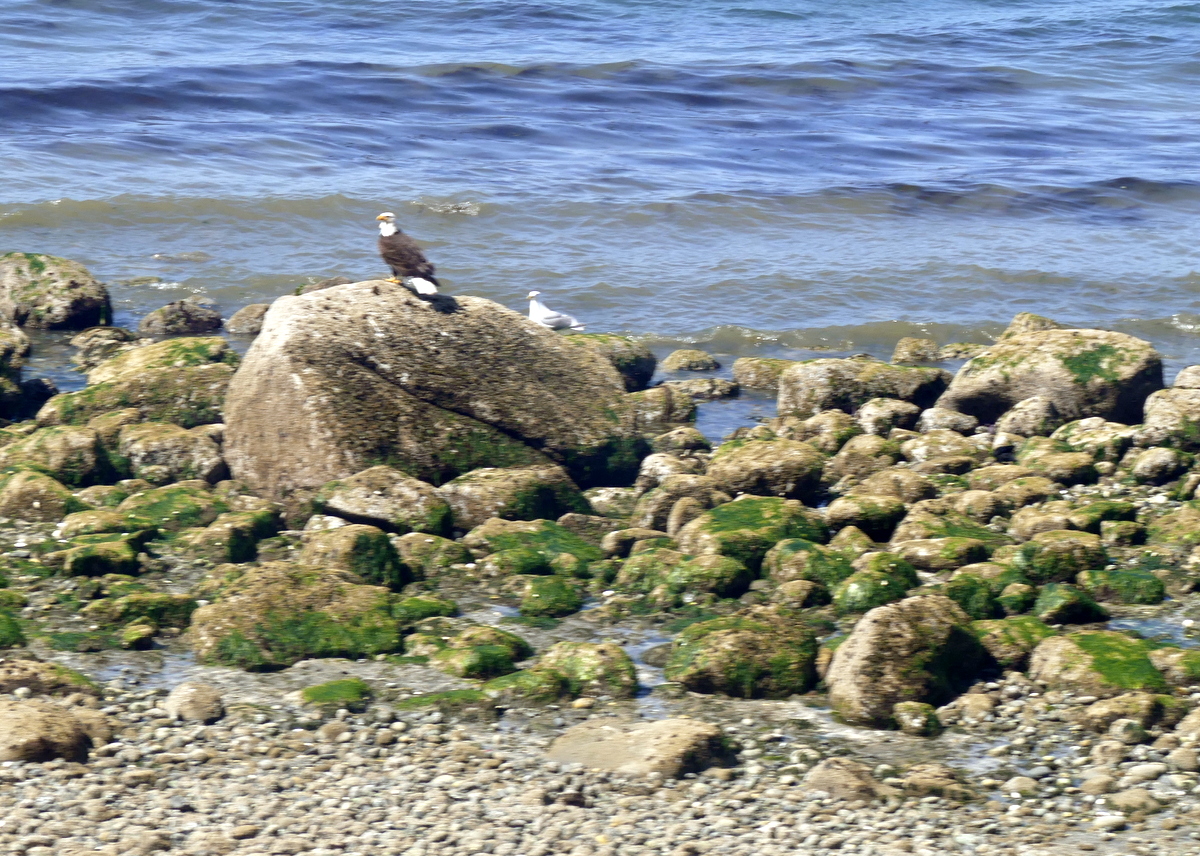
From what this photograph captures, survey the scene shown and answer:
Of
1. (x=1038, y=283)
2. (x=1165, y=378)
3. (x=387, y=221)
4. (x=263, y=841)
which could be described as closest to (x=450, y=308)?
(x=387, y=221)

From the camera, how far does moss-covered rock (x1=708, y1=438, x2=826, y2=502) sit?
11086 millimetres

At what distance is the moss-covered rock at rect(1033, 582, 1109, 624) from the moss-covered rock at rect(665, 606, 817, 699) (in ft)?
5.37

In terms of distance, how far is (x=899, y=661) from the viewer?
25.4ft

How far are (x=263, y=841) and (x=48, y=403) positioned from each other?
7598mm

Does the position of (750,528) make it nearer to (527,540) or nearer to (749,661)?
(527,540)

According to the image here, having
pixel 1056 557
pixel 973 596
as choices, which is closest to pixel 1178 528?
pixel 1056 557

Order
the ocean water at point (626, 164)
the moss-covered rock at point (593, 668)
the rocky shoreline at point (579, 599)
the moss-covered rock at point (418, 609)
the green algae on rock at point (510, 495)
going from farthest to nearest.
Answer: the ocean water at point (626, 164)
the green algae on rock at point (510, 495)
the moss-covered rock at point (418, 609)
the moss-covered rock at point (593, 668)
the rocky shoreline at point (579, 599)

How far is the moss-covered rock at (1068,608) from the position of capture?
8680 millimetres

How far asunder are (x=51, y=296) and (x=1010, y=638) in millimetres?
12083

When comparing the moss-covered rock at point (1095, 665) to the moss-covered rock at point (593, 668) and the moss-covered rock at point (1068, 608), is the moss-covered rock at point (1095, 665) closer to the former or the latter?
the moss-covered rock at point (1068, 608)

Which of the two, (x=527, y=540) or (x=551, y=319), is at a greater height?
(x=551, y=319)

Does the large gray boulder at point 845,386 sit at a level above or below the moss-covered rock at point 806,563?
above

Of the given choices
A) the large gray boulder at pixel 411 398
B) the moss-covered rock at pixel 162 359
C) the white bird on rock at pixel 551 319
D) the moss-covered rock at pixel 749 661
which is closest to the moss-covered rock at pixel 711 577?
the moss-covered rock at pixel 749 661

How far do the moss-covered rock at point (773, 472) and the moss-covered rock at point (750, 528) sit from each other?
0.64 meters
